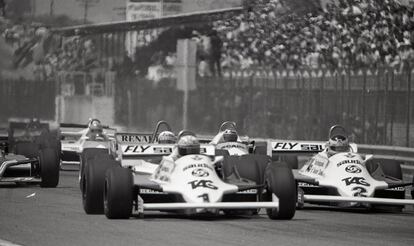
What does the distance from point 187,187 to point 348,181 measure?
286 centimetres

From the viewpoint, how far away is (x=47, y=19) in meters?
54.8

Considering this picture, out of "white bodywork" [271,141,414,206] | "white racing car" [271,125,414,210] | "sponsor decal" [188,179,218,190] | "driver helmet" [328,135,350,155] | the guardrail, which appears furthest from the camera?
the guardrail

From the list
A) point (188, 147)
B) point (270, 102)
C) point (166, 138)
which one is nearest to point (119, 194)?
point (188, 147)

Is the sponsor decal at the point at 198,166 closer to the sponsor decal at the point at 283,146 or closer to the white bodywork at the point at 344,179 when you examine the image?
the white bodywork at the point at 344,179

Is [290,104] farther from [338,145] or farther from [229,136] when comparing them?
[338,145]

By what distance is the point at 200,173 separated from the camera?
19.0m

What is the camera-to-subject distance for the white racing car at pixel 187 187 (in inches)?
730

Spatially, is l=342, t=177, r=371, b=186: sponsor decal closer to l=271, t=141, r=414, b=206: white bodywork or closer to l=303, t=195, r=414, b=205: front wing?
l=271, t=141, r=414, b=206: white bodywork

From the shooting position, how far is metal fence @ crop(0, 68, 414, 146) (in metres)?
33.9

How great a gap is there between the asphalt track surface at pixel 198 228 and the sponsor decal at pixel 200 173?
0.57 m

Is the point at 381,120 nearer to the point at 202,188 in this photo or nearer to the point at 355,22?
the point at 355,22

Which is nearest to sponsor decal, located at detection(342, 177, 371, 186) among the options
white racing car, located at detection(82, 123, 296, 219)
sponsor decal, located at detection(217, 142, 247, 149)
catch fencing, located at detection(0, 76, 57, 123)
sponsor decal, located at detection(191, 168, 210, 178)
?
white racing car, located at detection(82, 123, 296, 219)

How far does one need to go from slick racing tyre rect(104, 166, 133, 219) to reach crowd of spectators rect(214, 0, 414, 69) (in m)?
20.2

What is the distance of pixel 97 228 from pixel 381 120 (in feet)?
56.9
